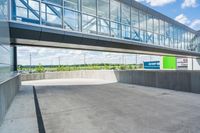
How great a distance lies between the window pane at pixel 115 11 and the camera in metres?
15.7

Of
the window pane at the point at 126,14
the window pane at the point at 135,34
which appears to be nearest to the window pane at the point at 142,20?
the window pane at the point at 135,34

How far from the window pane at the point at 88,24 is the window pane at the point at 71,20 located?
627 mm

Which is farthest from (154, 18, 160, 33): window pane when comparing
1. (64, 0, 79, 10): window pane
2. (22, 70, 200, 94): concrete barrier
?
(64, 0, 79, 10): window pane

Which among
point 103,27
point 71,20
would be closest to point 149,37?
point 103,27

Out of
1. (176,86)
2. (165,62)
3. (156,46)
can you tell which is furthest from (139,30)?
(165,62)

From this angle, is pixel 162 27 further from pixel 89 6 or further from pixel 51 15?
pixel 51 15

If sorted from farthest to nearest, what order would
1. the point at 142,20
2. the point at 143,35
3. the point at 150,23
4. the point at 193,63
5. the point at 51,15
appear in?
the point at 193,63 → the point at 150,23 → the point at 142,20 → the point at 143,35 → the point at 51,15

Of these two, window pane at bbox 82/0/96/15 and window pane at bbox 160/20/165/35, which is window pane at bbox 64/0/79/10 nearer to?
window pane at bbox 82/0/96/15

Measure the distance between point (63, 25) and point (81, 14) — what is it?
89.3 inches

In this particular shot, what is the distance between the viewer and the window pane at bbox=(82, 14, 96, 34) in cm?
1298

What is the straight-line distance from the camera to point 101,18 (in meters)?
14.4

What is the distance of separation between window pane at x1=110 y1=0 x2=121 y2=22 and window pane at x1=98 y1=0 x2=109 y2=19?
673mm

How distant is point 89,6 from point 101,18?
148 centimetres

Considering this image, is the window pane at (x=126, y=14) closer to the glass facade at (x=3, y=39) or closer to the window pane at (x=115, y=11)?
the window pane at (x=115, y=11)
